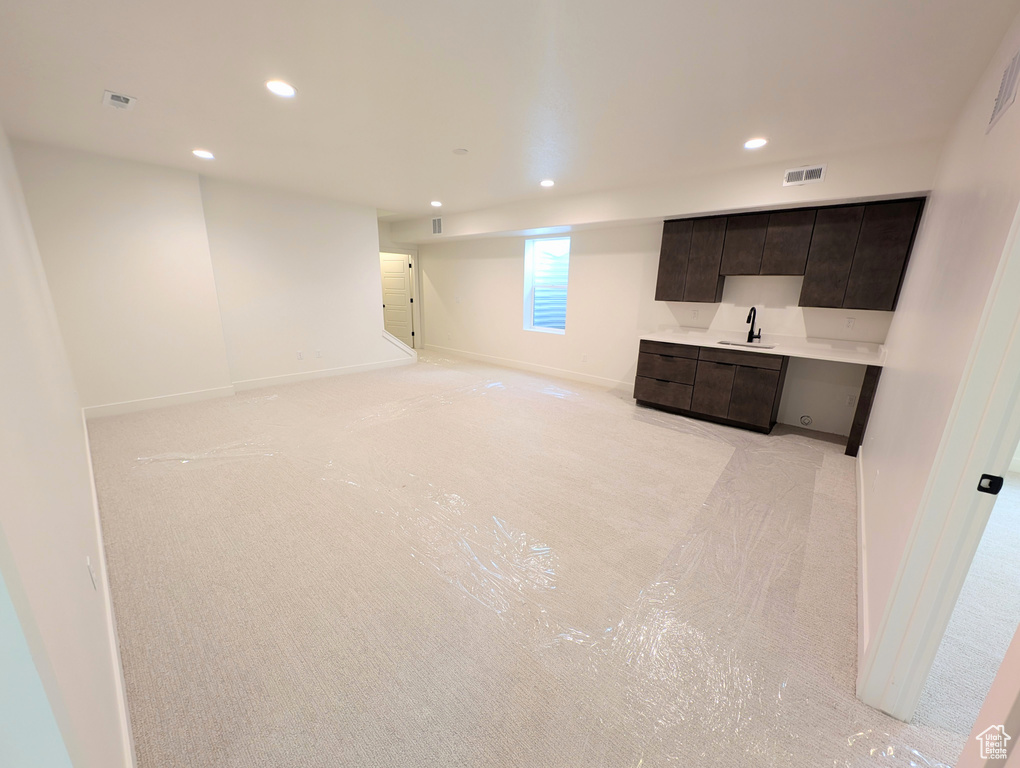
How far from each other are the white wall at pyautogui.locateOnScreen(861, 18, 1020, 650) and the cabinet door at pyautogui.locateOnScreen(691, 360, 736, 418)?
1326 millimetres

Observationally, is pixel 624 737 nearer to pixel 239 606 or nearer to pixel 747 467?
pixel 239 606

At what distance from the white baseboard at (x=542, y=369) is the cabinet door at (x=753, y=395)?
4.93 ft

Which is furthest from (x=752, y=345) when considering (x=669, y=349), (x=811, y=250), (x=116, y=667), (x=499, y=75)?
(x=116, y=667)

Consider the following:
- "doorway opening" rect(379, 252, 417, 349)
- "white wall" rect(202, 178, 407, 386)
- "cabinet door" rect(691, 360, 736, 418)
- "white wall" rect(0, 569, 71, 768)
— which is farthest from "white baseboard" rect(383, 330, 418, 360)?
"white wall" rect(0, 569, 71, 768)

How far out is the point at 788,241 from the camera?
3.49 m

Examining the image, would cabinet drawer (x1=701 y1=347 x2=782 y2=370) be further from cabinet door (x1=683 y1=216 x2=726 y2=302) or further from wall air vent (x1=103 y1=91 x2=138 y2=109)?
wall air vent (x1=103 y1=91 x2=138 y2=109)

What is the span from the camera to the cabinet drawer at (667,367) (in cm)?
400

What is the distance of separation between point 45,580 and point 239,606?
1.16 meters

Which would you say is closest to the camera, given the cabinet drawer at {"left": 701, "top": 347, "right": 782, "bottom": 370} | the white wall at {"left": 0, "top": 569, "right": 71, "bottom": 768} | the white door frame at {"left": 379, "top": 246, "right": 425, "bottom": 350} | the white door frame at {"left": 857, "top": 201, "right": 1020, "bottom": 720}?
the white wall at {"left": 0, "top": 569, "right": 71, "bottom": 768}

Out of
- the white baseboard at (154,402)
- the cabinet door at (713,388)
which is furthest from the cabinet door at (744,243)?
the white baseboard at (154,402)

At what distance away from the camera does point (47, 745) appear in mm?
572

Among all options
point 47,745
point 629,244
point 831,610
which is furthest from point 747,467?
point 47,745

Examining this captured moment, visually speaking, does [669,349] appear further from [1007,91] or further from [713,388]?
[1007,91]

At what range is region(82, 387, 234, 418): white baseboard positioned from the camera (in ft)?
12.1
